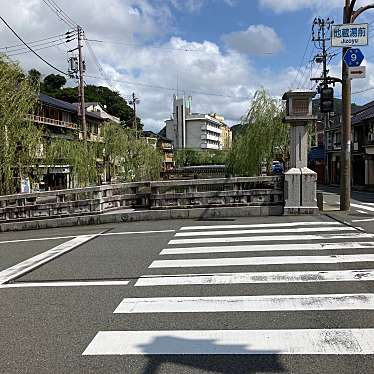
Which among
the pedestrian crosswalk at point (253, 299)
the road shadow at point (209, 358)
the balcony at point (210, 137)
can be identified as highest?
the balcony at point (210, 137)

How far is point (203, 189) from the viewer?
48.1 feet

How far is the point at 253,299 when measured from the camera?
18.3ft

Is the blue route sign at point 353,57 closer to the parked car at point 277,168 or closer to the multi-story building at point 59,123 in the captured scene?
the parked car at point 277,168

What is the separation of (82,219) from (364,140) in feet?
114

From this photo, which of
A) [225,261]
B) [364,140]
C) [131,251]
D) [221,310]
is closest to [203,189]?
[131,251]

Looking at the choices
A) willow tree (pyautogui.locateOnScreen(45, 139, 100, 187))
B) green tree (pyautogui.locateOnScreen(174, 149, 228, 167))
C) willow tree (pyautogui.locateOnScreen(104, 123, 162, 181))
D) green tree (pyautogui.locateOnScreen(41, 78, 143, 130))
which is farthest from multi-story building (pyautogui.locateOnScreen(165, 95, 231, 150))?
willow tree (pyautogui.locateOnScreen(45, 139, 100, 187))

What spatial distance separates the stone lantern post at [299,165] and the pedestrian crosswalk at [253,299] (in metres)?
3.68

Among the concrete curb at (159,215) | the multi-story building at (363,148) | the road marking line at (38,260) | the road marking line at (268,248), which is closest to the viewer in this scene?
the road marking line at (38,260)

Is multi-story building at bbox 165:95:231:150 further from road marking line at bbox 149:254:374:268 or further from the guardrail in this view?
road marking line at bbox 149:254:374:268

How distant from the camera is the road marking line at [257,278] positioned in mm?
6387

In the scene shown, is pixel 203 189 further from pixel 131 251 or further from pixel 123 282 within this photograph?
pixel 123 282

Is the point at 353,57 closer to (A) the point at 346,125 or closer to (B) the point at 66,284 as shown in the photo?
(A) the point at 346,125

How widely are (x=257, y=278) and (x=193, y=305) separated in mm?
1486

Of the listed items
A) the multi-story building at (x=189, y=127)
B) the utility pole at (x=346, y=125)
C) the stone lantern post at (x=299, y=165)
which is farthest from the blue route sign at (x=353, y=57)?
the multi-story building at (x=189, y=127)
